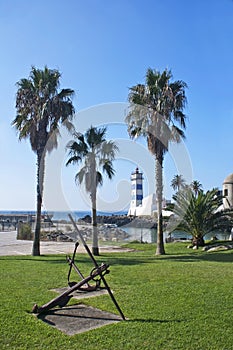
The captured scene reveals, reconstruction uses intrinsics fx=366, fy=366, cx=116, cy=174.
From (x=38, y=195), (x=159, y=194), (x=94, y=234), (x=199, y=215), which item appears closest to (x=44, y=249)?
(x=94, y=234)

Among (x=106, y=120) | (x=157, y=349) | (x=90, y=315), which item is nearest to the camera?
(x=157, y=349)

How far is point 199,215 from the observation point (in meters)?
18.9

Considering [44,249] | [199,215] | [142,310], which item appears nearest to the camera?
[142,310]

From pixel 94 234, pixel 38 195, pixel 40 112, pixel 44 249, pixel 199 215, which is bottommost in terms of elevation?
pixel 44 249

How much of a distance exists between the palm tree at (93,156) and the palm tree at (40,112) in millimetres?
1030

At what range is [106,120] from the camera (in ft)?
48.3

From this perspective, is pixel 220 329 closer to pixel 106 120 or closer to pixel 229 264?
pixel 229 264

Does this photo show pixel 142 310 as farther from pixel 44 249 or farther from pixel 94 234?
pixel 44 249

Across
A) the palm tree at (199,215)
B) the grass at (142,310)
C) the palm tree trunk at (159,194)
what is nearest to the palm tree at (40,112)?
the palm tree trunk at (159,194)

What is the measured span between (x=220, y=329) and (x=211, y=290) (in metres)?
2.42

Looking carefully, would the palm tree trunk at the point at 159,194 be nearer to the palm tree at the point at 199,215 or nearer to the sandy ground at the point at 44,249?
the sandy ground at the point at 44,249

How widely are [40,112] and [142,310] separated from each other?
34.4 feet

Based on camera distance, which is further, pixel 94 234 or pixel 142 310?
pixel 94 234

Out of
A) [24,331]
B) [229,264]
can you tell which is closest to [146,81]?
[229,264]
